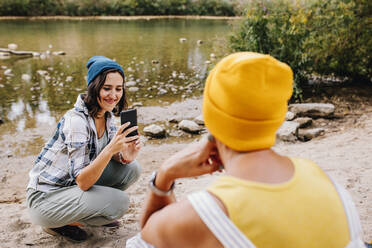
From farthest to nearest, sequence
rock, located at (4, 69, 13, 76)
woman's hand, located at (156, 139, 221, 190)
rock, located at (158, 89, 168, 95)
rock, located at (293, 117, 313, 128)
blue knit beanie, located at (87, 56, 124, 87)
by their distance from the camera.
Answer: rock, located at (4, 69, 13, 76) → rock, located at (158, 89, 168, 95) → rock, located at (293, 117, 313, 128) → blue knit beanie, located at (87, 56, 124, 87) → woman's hand, located at (156, 139, 221, 190)

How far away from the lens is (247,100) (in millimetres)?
1109

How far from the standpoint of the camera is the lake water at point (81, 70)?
7.31 meters

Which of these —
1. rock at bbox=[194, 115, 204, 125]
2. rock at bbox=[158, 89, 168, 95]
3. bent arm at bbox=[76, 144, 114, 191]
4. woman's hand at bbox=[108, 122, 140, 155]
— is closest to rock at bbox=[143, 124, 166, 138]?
rock at bbox=[194, 115, 204, 125]

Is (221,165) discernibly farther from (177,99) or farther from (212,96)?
(177,99)

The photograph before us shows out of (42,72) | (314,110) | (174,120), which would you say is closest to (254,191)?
(174,120)

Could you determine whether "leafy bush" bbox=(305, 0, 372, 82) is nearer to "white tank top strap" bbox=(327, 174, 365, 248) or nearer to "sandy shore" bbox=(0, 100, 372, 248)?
"sandy shore" bbox=(0, 100, 372, 248)

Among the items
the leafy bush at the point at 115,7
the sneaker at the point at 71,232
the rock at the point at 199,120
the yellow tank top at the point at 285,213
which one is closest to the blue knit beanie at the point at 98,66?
the sneaker at the point at 71,232

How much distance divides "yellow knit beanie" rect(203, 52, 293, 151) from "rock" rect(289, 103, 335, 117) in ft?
17.6

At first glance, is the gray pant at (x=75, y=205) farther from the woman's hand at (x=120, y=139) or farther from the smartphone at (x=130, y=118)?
the smartphone at (x=130, y=118)

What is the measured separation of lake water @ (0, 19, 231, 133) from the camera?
7.31m

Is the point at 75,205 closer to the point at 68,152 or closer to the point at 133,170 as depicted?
the point at 68,152

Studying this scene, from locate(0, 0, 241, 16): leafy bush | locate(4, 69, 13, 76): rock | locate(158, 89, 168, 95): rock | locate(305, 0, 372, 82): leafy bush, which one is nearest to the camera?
locate(305, 0, 372, 82): leafy bush

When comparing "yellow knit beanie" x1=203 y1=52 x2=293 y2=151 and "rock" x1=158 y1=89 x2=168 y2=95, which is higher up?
"yellow knit beanie" x1=203 y1=52 x2=293 y2=151

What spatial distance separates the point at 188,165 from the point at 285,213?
48 centimetres
